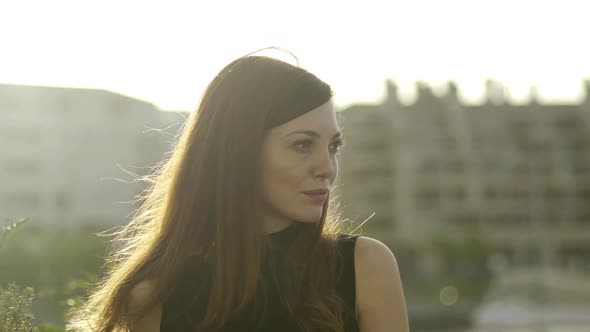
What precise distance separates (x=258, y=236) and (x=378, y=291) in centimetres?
31

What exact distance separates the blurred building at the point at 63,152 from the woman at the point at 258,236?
244 feet

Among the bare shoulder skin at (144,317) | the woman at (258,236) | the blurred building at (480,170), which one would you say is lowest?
the blurred building at (480,170)

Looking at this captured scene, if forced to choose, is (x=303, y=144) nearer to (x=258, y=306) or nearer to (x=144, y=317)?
(x=258, y=306)

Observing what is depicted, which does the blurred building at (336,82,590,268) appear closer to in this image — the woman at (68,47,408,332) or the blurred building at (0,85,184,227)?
the blurred building at (0,85,184,227)

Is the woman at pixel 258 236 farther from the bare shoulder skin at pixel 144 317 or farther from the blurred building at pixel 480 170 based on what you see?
the blurred building at pixel 480 170

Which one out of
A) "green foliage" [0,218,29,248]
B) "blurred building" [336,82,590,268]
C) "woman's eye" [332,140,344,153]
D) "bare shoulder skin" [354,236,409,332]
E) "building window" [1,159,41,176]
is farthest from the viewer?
"blurred building" [336,82,590,268]

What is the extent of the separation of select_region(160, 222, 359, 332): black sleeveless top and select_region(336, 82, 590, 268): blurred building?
79.2 meters

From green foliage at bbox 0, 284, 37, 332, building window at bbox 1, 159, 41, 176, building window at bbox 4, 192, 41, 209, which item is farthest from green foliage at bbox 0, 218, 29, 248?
building window at bbox 1, 159, 41, 176

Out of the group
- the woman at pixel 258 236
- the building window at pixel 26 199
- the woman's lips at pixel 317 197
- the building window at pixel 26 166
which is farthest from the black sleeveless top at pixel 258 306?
the building window at pixel 26 166

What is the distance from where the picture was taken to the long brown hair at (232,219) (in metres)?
2.57

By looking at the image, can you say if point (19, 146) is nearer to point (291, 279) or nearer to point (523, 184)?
point (523, 184)

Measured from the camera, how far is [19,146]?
78625mm

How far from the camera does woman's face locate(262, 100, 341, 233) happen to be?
2568 millimetres

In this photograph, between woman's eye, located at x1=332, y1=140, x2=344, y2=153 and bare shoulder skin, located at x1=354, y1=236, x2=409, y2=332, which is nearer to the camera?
bare shoulder skin, located at x1=354, y1=236, x2=409, y2=332
